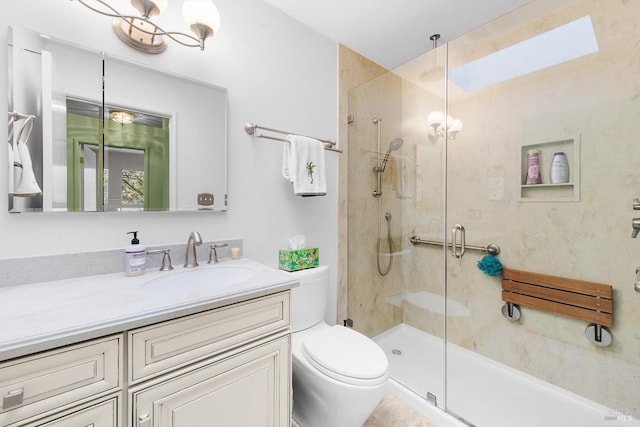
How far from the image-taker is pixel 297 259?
5.14 ft

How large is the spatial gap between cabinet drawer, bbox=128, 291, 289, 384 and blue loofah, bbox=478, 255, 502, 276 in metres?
1.54

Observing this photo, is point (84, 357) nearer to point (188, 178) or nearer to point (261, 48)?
point (188, 178)

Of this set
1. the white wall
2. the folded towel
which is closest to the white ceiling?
the white wall

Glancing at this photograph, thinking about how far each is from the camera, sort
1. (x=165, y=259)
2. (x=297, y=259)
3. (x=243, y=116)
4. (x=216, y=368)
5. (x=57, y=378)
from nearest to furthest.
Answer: (x=57, y=378)
(x=216, y=368)
(x=165, y=259)
(x=243, y=116)
(x=297, y=259)

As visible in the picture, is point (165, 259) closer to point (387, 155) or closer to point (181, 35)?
point (181, 35)

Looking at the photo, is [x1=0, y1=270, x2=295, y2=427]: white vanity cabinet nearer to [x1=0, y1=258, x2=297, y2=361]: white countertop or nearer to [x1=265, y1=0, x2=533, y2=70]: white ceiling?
[x1=0, y1=258, x2=297, y2=361]: white countertop

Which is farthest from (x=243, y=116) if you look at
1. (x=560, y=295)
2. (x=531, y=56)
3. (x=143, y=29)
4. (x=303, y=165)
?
(x=560, y=295)

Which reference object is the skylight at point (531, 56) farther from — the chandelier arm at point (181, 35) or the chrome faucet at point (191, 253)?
the chrome faucet at point (191, 253)

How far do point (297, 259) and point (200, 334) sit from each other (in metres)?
0.79

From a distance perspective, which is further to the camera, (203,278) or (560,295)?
(560,295)

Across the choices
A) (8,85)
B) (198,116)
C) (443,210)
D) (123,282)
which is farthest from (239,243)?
(443,210)

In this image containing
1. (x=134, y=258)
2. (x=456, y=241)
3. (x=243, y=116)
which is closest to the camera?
(x=134, y=258)

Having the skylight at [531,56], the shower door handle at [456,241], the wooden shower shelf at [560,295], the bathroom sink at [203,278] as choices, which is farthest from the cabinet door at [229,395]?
the skylight at [531,56]

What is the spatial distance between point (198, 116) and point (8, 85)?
2.03 ft
